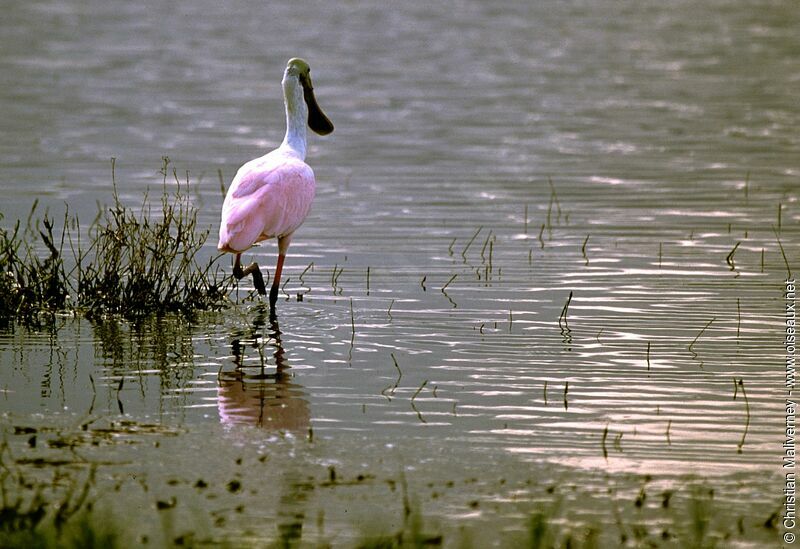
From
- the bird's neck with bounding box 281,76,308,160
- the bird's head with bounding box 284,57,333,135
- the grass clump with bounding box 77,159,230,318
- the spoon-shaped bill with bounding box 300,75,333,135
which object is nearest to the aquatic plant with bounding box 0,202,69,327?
the grass clump with bounding box 77,159,230,318

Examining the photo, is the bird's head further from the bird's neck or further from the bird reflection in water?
the bird reflection in water

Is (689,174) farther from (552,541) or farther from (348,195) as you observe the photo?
(552,541)

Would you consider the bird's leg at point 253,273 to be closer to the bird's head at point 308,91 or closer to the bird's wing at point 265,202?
the bird's wing at point 265,202

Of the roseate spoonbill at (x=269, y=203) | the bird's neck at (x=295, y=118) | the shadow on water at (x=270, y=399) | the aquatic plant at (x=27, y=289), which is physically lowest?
the shadow on water at (x=270, y=399)

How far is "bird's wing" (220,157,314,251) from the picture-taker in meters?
11.2

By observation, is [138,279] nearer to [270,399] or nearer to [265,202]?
[265,202]

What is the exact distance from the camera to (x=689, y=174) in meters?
19.5

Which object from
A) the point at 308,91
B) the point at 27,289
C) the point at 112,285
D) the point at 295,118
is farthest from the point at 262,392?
the point at 308,91

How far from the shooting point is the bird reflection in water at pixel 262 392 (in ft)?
28.2

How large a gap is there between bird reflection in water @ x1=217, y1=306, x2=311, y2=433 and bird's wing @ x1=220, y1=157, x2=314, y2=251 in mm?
810

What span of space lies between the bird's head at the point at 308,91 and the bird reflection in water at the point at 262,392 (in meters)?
2.89

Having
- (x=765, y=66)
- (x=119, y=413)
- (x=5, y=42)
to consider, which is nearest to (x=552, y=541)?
(x=119, y=413)

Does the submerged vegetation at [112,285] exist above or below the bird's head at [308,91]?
below

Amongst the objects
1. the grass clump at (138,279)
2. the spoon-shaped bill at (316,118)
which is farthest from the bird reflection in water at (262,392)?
the spoon-shaped bill at (316,118)
